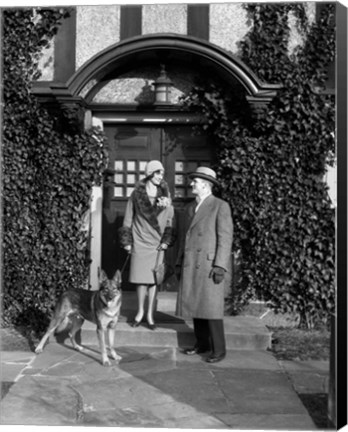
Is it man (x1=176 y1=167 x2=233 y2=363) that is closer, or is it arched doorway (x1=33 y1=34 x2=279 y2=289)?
man (x1=176 y1=167 x2=233 y2=363)

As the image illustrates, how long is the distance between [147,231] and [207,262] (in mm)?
922

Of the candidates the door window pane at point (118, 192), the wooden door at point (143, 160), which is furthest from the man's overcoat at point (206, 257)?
the door window pane at point (118, 192)

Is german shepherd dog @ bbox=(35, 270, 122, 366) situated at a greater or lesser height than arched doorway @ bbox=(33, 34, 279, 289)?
lesser

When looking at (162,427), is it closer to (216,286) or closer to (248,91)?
(216,286)

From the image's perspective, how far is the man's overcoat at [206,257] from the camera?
5.15 meters

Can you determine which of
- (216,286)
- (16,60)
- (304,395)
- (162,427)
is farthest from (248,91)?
(162,427)

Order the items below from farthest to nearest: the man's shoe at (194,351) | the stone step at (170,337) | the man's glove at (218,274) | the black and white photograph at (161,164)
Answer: the black and white photograph at (161,164), the stone step at (170,337), the man's shoe at (194,351), the man's glove at (218,274)

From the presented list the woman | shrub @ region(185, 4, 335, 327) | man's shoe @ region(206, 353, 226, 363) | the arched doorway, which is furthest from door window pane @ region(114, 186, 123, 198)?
man's shoe @ region(206, 353, 226, 363)

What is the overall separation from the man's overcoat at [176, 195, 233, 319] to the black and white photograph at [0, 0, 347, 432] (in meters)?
0.31

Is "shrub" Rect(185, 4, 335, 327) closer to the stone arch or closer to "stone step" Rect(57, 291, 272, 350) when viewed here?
the stone arch

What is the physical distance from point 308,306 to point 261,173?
156 centimetres

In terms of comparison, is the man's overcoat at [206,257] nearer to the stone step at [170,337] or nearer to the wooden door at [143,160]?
the stone step at [170,337]

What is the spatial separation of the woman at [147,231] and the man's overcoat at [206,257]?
23.0 inches

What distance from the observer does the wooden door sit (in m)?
6.92
